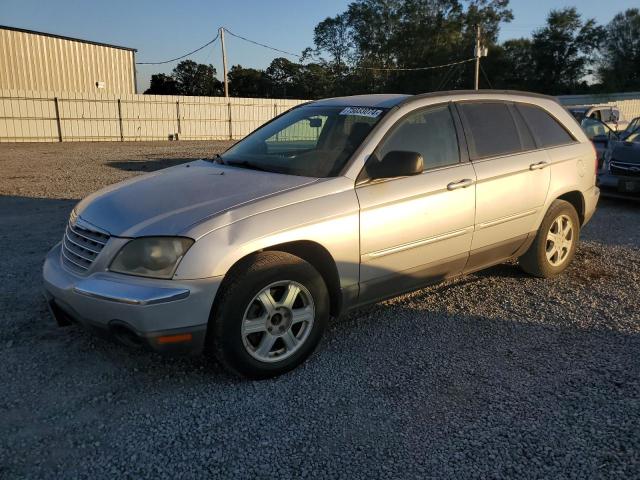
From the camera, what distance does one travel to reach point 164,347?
9.61ft

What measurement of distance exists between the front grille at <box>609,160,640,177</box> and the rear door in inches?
201

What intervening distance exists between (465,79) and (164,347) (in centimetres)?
6611

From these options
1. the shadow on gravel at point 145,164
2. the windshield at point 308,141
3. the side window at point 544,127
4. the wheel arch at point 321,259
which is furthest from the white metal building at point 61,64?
the wheel arch at point 321,259

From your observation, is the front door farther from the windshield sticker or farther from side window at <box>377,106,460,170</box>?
the windshield sticker

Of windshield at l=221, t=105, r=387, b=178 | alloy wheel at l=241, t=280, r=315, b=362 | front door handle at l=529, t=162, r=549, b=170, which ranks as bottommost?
alloy wheel at l=241, t=280, r=315, b=362

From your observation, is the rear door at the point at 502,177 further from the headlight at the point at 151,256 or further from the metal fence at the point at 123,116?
the metal fence at the point at 123,116

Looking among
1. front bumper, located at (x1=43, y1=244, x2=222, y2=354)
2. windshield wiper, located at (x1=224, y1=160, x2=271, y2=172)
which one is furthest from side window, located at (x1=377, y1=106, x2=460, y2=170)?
front bumper, located at (x1=43, y1=244, x2=222, y2=354)

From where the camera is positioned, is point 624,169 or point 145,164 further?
point 145,164

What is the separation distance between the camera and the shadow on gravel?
14.2 m

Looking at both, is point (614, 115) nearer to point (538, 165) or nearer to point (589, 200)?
point (589, 200)

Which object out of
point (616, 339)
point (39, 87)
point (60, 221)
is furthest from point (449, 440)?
point (39, 87)

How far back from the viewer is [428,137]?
4062 millimetres

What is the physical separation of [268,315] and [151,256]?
767mm

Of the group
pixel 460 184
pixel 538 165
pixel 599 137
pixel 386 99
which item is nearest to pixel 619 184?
pixel 599 137
